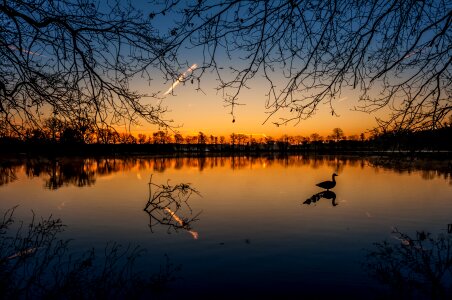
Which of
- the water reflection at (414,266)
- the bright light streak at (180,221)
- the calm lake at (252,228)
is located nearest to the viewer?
the water reflection at (414,266)

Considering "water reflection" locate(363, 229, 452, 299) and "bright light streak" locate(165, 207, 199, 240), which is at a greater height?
"water reflection" locate(363, 229, 452, 299)

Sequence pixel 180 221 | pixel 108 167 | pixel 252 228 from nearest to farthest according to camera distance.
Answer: pixel 108 167 → pixel 252 228 → pixel 180 221

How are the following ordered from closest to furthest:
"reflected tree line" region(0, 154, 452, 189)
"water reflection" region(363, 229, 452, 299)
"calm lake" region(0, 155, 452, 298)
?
"reflected tree line" region(0, 154, 452, 189) → "water reflection" region(363, 229, 452, 299) → "calm lake" region(0, 155, 452, 298)

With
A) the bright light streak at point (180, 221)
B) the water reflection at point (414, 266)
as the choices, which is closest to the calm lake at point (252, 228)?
the bright light streak at point (180, 221)

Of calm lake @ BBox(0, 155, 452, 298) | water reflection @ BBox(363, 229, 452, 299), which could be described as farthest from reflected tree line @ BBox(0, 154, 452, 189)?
water reflection @ BBox(363, 229, 452, 299)

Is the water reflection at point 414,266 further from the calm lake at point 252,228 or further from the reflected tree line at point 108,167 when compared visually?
the reflected tree line at point 108,167

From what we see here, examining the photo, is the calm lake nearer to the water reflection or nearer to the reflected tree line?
the reflected tree line

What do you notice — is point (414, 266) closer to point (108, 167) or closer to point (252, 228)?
point (252, 228)

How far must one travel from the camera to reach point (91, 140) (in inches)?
257

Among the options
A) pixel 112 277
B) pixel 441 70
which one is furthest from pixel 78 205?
pixel 441 70

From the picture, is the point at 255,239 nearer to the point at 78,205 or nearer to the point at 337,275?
the point at 337,275

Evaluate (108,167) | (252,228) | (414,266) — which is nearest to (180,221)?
(252,228)

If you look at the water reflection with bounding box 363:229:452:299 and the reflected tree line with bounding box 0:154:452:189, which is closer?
the reflected tree line with bounding box 0:154:452:189

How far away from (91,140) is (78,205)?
22.8 m
